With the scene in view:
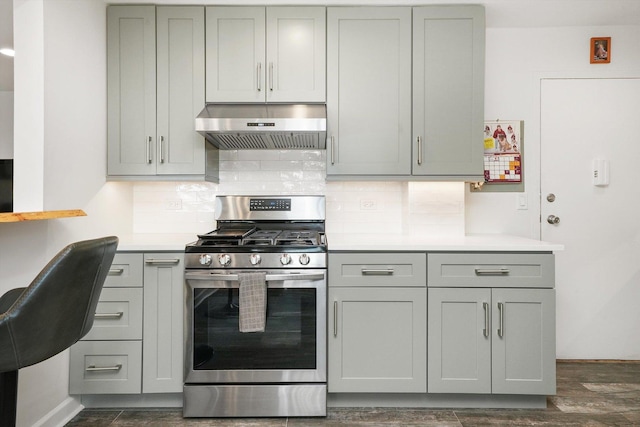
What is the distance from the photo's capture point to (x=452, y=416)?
2.13m

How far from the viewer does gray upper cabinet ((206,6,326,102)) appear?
7.96 feet

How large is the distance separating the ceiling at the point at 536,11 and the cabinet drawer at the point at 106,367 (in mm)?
1984

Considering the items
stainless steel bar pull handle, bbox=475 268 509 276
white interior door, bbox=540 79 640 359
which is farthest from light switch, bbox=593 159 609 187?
stainless steel bar pull handle, bbox=475 268 509 276

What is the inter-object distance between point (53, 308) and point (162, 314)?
1048 mm

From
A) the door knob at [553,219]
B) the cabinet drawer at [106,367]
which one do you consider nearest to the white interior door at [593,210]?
the door knob at [553,219]

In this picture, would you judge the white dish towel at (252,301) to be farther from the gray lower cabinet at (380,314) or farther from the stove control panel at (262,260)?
the gray lower cabinet at (380,314)

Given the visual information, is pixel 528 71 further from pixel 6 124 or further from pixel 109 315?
pixel 6 124

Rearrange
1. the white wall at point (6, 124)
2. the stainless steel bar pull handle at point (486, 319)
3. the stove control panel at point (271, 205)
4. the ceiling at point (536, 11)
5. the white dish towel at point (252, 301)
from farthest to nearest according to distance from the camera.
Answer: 1. the white wall at point (6, 124)
2. the stove control panel at point (271, 205)
3. the ceiling at point (536, 11)
4. the stainless steel bar pull handle at point (486, 319)
5. the white dish towel at point (252, 301)

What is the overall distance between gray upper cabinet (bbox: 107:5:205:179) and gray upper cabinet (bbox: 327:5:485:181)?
33.5 inches

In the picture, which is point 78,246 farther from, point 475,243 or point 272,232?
point 475,243

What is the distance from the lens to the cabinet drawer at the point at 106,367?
2133mm

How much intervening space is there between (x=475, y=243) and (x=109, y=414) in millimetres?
2230

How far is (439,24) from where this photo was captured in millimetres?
2418

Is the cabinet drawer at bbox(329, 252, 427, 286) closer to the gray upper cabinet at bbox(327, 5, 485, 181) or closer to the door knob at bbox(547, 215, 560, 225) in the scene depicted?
the gray upper cabinet at bbox(327, 5, 485, 181)
